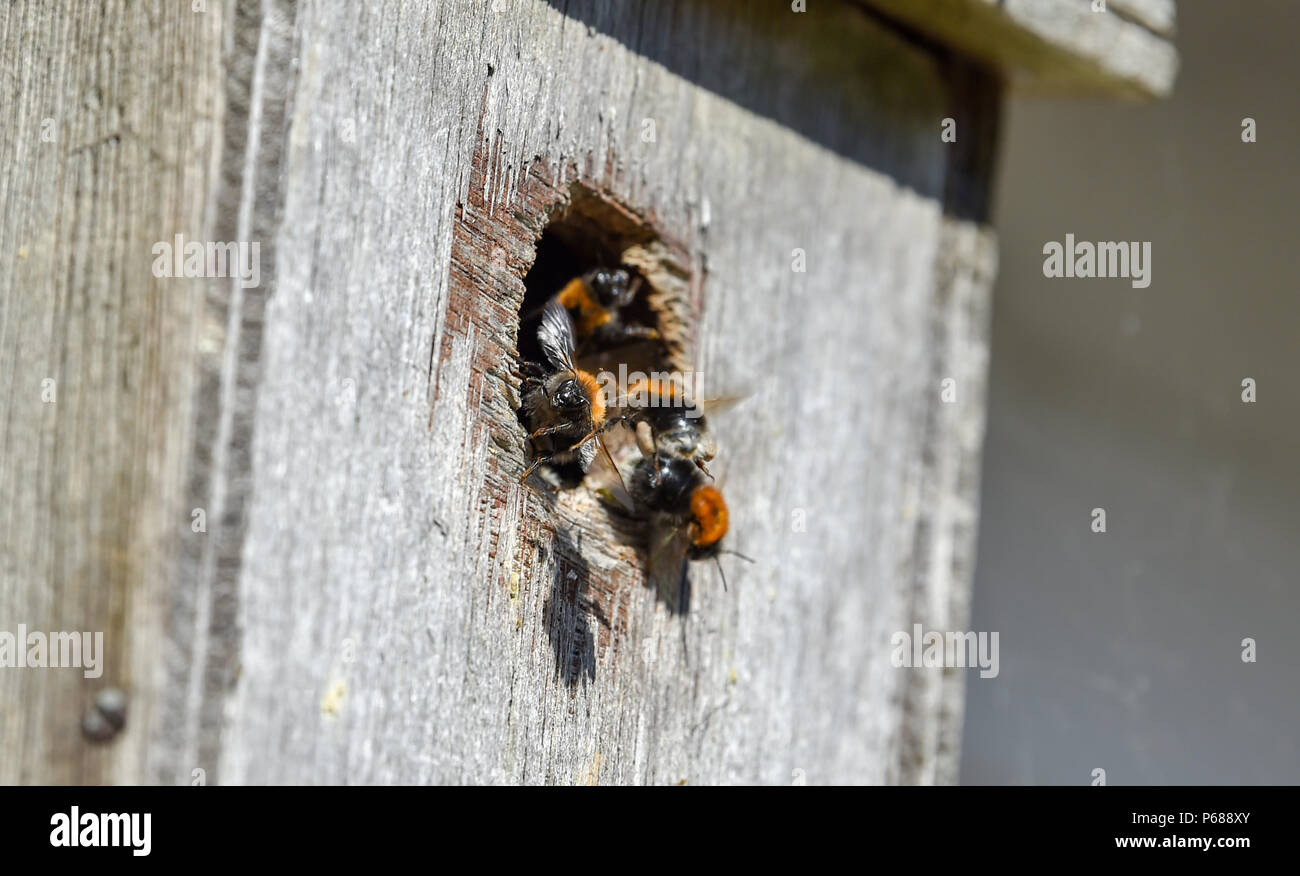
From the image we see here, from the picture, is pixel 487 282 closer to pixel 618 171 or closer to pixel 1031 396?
pixel 618 171

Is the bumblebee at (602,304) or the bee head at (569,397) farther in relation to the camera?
the bumblebee at (602,304)

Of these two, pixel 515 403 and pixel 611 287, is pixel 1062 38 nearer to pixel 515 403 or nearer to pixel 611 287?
pixel 611 287

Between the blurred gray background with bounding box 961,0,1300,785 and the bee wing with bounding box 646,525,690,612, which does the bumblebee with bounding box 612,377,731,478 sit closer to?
the bee wing with bounding box 646,525,690,612

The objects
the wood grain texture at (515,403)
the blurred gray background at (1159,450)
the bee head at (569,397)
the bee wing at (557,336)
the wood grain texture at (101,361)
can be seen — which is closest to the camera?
the wood grain texture at (101,361)

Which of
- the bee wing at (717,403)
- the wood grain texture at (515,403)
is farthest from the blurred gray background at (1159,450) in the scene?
the bee wing at (717,403)

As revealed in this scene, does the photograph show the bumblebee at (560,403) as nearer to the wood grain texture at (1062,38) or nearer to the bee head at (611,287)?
the bee head at (611,287)
